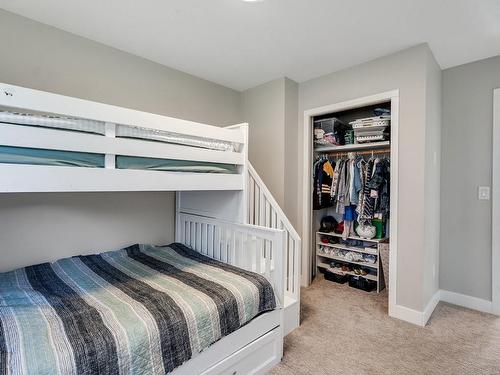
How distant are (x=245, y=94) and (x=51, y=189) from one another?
8.11 ft

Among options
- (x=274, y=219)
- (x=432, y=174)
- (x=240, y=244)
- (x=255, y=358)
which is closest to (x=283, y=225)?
(x=274, y=219)

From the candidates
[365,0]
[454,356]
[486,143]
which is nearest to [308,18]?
[365,0]

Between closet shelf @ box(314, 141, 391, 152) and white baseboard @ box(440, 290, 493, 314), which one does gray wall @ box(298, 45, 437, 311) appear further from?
white baseboard @ box(440, 290, 493, 314)

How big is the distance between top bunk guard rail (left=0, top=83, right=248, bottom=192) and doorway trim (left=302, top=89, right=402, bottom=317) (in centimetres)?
120

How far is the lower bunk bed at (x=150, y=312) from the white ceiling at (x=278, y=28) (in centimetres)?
149

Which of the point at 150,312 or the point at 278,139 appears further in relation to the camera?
the point at 278,139

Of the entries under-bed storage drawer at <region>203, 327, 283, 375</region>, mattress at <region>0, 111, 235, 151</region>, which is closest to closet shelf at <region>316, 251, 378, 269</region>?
under-bed storage drawer at <region>203, 327, 283, 375</region>

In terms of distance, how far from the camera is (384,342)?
1.92 meters

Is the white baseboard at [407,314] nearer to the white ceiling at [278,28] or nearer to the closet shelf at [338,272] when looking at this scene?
the closet shelf at [338,272]

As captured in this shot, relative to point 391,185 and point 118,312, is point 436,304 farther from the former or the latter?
point 118,312

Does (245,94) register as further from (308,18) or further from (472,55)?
(472,55)

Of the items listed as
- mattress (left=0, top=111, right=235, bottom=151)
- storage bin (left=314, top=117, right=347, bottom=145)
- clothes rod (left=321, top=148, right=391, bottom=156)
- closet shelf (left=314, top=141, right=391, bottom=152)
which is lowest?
mattress (left=0, top=111, right=235, bottom=151)

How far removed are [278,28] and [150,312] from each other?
2025 millimetres

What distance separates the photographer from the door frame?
7.61 feet
